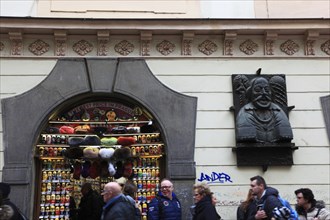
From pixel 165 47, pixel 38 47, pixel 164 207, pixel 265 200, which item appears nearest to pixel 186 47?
pixel 165 47

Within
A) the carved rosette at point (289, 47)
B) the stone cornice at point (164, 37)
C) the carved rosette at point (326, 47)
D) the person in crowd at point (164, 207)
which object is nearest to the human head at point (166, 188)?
the person in crowd at point (164, 207)

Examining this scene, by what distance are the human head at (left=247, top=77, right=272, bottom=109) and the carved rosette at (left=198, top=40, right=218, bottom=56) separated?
1199 mm

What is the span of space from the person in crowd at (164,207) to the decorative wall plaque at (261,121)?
237 centimetres

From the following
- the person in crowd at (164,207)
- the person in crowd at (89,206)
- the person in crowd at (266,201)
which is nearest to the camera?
the person in crowd at (266,201)

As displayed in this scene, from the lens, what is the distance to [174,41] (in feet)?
30.9

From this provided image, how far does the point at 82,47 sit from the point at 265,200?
574 centimetres

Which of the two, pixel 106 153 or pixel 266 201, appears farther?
pixel 106 153

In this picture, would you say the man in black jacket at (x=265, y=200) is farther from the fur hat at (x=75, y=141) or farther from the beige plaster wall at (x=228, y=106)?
the fur hat at (x=75, y=141)

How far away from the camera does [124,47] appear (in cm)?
934

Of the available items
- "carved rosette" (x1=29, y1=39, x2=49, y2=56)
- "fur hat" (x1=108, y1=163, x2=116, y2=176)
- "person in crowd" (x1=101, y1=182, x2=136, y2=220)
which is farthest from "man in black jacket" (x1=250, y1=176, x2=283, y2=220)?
"carved rosette" (x1=29, y1=39, x2=49, y2=56)

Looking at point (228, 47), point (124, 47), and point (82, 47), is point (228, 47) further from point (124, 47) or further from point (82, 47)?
point (82, 47)

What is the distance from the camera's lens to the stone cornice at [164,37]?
904 cm

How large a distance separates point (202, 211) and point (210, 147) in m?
2.80

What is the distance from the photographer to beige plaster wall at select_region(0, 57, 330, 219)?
8.73 m
